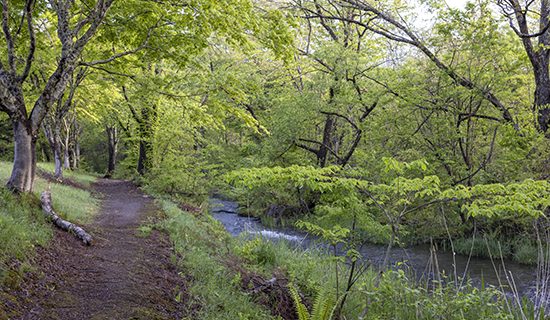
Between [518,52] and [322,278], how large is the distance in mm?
8771

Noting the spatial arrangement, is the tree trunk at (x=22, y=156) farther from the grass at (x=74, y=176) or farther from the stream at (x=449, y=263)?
the grass at (x=74, y=176)

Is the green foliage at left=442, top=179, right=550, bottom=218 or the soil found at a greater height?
the green foliage at left=442, top=179, right=550, bottom=218

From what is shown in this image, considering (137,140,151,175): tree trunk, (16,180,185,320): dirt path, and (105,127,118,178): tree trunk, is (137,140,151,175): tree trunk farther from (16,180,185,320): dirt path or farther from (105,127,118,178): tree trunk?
(16,180,185,320): dirt path

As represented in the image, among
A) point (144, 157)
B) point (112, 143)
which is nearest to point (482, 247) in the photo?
point (144, 157)

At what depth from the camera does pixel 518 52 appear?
10.9 m

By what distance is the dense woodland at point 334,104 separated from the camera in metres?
5.24

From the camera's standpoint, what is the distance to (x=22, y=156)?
6598 millimetres

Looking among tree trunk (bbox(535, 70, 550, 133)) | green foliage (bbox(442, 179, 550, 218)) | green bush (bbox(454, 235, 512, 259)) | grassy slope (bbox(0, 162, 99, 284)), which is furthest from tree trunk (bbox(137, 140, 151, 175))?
green foliage (bbox(442, 179, 550, 218))

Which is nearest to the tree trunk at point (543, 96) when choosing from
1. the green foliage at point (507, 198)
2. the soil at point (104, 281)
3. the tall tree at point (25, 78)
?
the green foliage at point (507, 198)

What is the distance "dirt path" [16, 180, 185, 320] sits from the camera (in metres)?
3.90

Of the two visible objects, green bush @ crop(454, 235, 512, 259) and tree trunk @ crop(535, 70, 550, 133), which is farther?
green bush @ crop(454, 235, 512, 259)

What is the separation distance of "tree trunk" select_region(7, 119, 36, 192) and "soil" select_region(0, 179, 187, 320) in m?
1.24

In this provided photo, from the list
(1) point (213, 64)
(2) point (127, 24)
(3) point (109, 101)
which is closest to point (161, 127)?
(3) point (109, 101)

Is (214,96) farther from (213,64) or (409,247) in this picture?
(213,64)
